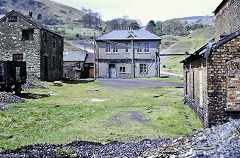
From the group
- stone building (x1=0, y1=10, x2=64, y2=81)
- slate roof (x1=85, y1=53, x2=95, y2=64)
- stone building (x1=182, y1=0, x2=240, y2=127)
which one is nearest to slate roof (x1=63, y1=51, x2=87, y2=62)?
slate roof (x1=85, y1=53, x2=95, y2=64)

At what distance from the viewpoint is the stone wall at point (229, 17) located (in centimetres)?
1872

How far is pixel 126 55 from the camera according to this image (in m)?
41.6

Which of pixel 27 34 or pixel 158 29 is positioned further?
pixel 158 29

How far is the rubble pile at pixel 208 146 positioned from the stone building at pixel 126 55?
111ft

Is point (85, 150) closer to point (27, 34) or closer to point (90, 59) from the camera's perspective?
point (27, 34)

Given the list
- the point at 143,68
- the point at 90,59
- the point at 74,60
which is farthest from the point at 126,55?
the point at 74,60

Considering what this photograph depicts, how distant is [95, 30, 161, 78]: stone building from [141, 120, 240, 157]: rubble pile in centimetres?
3391

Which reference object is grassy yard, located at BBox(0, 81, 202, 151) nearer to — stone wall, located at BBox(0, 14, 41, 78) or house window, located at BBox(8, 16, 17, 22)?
stone wall, located at BBox(0, 14, 41, 78)

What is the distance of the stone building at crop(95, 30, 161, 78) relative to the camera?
4116cm

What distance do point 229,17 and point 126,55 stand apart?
22.5 m

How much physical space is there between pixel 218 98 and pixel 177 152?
365 cm

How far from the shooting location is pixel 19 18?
102ft

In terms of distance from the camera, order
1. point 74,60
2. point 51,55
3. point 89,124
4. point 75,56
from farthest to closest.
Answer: point 75,56, point 74,60, point 51,55, point 89,124

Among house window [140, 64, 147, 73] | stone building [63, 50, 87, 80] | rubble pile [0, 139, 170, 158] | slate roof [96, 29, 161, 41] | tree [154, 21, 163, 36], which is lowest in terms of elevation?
rubble pile [0, 139, 170, 158]
